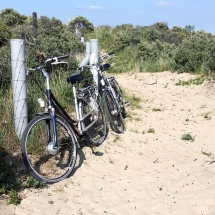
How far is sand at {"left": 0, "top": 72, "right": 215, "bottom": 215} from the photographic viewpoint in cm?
386

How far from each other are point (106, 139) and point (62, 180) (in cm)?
168

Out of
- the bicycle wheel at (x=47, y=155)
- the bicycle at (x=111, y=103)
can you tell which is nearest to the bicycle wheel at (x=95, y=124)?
the bicycle at (x=111, y=103)

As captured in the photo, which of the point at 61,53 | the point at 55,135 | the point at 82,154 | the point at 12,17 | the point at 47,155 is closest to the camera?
the point at 55,135

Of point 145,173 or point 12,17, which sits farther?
point 12,17

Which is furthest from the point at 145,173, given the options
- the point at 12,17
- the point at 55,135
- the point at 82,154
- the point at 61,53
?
the point at 12,17

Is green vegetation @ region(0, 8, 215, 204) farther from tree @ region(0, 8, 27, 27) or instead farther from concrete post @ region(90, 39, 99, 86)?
concrete post @ region(90, 39, 99, 86)

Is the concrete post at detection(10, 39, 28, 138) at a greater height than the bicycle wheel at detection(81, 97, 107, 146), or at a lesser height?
greater

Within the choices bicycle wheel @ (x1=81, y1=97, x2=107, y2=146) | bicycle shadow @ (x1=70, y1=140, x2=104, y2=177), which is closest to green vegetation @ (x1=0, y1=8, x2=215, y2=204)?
bicycle wheel @ (x1=81, y1=97, x2=107, y2=146)

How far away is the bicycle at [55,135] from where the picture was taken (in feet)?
13.7

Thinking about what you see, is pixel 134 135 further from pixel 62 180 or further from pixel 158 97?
pixel 158 97

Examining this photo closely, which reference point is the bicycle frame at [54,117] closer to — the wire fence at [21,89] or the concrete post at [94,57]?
the wire fence at [21,89]

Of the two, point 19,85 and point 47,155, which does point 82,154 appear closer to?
point 47,155

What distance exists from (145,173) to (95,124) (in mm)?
1341

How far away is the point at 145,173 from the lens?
15.9 ft
